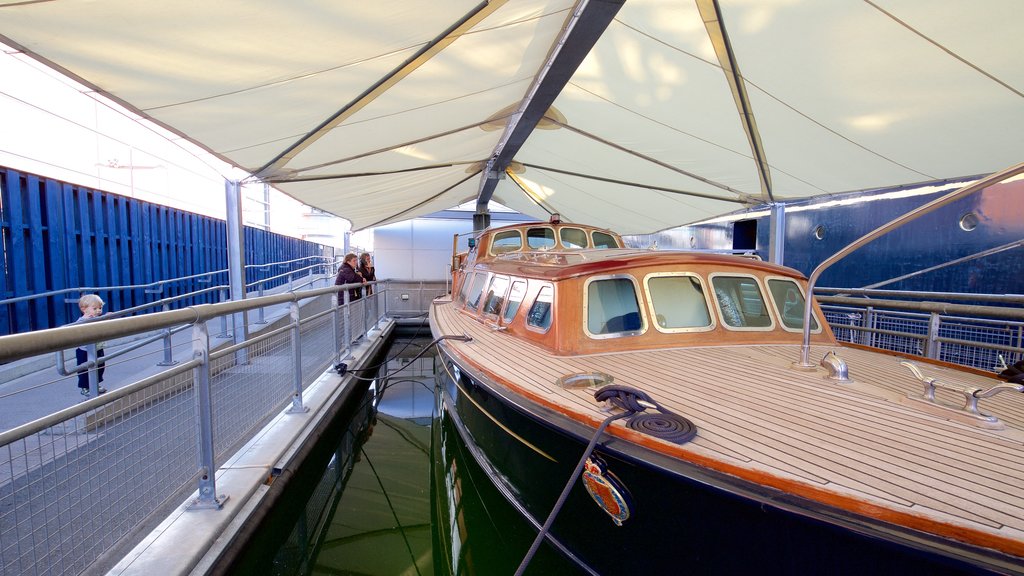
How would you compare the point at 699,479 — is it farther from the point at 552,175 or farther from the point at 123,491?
the point at 552,175

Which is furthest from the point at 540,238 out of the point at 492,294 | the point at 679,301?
the point at 679,301

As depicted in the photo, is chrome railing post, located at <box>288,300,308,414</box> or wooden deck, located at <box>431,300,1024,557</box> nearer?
wooden deck, located at <box>431,300,1024,557</box>

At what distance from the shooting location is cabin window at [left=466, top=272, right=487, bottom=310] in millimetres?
5410

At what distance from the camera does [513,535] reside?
3.08 meters

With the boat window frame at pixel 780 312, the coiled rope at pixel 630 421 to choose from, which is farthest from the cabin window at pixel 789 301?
the coiled rope at pixel 630 421

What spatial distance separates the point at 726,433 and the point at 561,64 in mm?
4290

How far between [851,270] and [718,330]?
662 cm

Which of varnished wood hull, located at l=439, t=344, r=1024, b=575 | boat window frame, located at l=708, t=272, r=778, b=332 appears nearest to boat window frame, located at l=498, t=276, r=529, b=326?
varnished wood hull, located at l=439, t=344, r=1024, b=575

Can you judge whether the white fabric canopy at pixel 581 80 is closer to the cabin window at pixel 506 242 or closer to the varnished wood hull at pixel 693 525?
the cabin window at pixel 506 242

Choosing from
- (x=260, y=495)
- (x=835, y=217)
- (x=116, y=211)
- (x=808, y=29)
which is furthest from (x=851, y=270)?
(x=116, y=211)

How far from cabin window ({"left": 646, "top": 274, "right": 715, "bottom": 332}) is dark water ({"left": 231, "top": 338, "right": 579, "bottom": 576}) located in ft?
5.66

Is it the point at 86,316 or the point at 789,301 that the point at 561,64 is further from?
the point at 86,316

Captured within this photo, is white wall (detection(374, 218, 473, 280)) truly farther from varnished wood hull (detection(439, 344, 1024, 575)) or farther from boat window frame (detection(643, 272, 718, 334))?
→ varnished wood hull (detection(439, 344, 1024, 575))

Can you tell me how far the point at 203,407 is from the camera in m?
2.37
